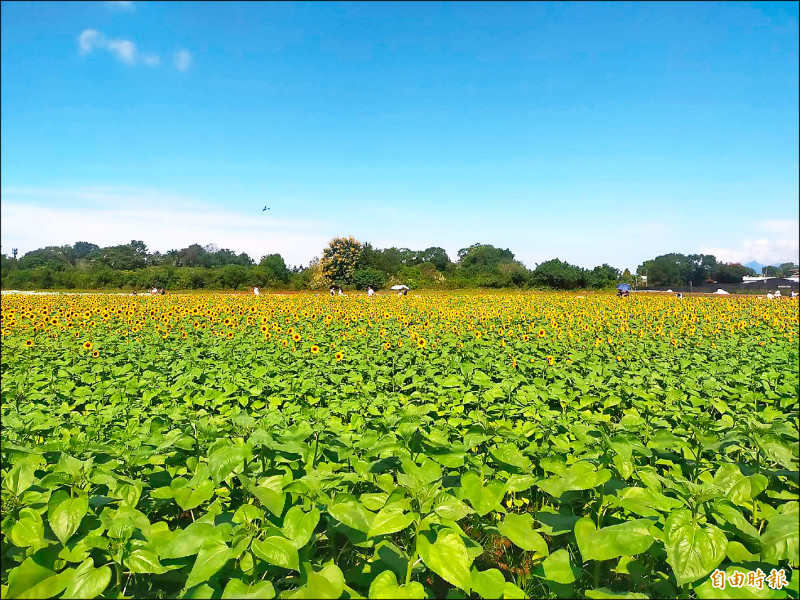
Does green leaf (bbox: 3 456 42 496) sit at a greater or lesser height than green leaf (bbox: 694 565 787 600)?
greater

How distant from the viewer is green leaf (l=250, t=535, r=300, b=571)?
4.89ft

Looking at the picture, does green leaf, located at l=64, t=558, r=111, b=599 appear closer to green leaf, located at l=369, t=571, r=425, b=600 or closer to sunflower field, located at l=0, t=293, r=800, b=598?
sunflower field, located at l=0, t=293, r=800, b=598

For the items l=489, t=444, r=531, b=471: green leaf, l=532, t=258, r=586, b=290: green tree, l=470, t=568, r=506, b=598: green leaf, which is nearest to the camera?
l=470, t=568, r=506, b=598: green leaf

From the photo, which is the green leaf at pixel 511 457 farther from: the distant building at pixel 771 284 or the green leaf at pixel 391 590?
the distant building at pixel 771 284

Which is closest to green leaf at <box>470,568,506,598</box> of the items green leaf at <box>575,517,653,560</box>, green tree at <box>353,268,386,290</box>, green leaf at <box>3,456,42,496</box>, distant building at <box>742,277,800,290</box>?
green leaf at <box>575,517,653,560</box>

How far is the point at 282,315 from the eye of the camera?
14148 mm

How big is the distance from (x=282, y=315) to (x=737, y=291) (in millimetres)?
39973

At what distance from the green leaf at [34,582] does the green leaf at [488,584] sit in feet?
4.10

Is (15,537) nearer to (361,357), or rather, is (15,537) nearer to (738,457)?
(738,457)

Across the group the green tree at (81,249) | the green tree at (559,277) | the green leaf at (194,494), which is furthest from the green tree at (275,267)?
the green leaf at (194,494)

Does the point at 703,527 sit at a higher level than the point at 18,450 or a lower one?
lower

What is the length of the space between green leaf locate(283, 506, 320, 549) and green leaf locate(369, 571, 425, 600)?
30 cm

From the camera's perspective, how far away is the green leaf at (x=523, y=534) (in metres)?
1.74

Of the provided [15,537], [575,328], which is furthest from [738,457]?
Answer: [575,328]
